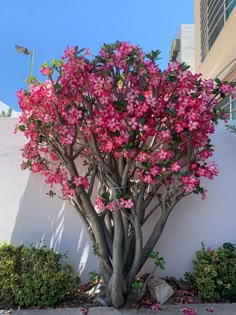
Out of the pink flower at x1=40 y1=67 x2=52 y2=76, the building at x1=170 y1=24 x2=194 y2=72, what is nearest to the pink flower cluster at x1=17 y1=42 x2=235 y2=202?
the pink flower at x1=40 y1=67 x2=52 y2=76

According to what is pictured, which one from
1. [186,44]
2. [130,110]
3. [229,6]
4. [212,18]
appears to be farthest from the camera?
[186,44]

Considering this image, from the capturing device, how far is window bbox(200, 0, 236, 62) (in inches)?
310

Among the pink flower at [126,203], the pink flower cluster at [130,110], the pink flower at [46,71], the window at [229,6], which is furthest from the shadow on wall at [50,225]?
the window at [229,6]

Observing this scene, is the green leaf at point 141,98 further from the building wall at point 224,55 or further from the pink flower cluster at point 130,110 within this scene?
the building wall at point 224,55

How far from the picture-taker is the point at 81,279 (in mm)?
4699

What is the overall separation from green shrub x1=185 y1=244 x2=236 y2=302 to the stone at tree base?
383 millimetres

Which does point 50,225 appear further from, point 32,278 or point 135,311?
point 135,311

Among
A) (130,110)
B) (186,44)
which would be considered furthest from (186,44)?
(130,110)

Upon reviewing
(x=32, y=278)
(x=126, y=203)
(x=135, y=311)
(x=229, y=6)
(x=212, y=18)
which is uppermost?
(x=212, y=18)

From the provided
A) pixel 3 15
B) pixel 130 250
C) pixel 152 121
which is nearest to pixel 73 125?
pixel 152 121

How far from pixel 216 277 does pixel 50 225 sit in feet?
7.61

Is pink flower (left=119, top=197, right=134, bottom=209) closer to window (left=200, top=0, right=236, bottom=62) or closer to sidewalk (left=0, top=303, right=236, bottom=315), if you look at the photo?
sidewalk (left=0, top=303, right=236, bottom=315)

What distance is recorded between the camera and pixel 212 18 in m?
8.91

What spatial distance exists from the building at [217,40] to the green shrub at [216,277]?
272 cm
